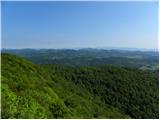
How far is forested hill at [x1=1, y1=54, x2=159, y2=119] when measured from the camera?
3.48m

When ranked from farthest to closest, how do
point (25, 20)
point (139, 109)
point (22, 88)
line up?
point (139, 109) < point (25, 20) < point (22, 88)

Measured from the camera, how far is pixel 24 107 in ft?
10.6

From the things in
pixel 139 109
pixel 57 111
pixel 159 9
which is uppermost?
pixel 159 9

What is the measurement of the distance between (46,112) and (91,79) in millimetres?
12057

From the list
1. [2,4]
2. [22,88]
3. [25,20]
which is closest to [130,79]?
[25,20]

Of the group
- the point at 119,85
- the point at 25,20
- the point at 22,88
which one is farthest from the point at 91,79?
the point at 22,88

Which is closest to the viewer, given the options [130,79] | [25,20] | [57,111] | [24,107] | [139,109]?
[24,107]

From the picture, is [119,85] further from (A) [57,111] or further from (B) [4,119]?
(B) [4,119]

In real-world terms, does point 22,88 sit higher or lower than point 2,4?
lower

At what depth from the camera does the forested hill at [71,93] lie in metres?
3.48

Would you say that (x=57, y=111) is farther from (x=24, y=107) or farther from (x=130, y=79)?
(x=130, y=79)

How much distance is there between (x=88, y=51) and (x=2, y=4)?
146ft

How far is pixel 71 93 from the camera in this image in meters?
7.58

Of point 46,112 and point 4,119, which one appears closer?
point 4,119
